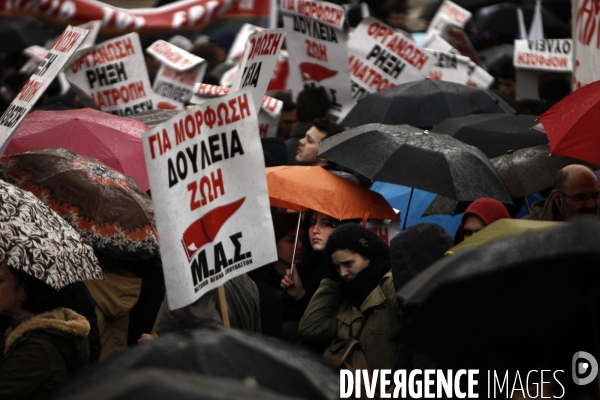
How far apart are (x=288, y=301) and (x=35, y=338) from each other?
7.72ft

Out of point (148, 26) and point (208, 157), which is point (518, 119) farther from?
point (148, 26)

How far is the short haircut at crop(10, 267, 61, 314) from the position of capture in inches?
165

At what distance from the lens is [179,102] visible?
10508mm

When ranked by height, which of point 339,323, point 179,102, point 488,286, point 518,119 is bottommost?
point 179,102

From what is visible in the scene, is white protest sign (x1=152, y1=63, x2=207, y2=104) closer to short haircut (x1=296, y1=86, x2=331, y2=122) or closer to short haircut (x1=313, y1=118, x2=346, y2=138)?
short haircut (x1=296, y1=86, x2=331, y2=122)

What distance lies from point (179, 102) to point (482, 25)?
21.2 feet

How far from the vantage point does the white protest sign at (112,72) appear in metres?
9.05

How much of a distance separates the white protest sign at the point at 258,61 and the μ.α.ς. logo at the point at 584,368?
2592 millimetres

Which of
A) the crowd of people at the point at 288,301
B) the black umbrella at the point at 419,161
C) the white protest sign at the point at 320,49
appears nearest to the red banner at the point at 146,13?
the white protest sign at the point at 320,49

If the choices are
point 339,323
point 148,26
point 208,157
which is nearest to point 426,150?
point 339,323

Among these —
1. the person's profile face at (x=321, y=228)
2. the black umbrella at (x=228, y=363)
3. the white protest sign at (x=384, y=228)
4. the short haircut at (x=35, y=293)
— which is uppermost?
the black umbrella at (x=228, y=363)

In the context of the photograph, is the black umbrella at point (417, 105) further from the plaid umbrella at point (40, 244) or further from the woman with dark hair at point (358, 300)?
the plaid umbrella at point (40, 244)

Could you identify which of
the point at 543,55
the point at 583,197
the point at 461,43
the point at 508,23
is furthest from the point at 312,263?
the point at 508,23

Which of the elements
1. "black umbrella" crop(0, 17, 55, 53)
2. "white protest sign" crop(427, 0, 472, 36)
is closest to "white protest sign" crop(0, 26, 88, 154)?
"white protest sign" crop(427, 0, 472, 36)
